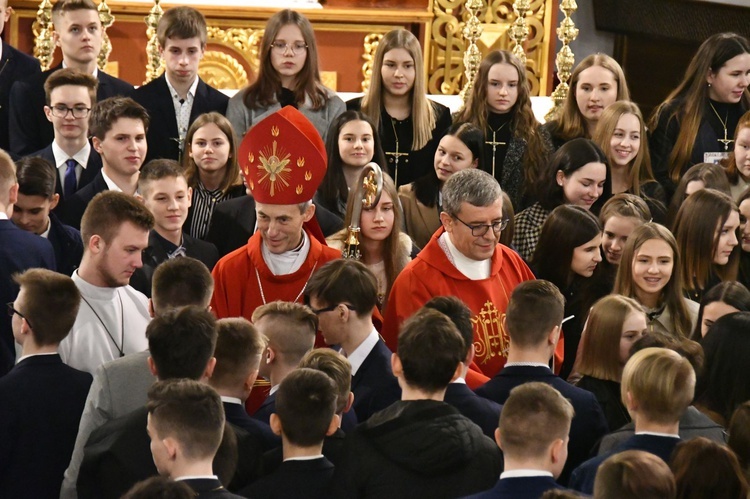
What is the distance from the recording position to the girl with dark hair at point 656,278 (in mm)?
6016

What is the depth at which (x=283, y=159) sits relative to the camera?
6125 millimetres

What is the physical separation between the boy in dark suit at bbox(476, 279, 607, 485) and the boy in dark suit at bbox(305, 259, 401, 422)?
35 cm

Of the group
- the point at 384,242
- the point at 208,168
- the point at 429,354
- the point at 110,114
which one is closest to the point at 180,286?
the point at 429,354

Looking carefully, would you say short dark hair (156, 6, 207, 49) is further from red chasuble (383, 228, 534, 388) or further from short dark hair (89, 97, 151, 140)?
red chasuble (383, 228, 534, 388)

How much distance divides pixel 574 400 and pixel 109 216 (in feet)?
6.09

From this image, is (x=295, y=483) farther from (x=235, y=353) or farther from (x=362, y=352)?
(x=362, y=352)

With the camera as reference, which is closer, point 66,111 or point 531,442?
point 531,442

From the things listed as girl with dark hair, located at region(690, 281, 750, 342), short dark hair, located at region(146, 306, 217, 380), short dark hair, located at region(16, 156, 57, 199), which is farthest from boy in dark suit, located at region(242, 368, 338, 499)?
short dark hair, located at region(16, 156, 57, 199)

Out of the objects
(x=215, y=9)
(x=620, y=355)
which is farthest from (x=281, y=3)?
(x=620, y=355)

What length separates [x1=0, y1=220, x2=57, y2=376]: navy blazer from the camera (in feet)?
17.5

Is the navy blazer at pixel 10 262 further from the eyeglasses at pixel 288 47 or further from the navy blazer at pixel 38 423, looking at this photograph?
the eyeglasses at pixel 288 47

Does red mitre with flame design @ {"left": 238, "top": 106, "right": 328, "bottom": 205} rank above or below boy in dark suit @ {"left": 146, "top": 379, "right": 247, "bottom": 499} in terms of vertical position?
above

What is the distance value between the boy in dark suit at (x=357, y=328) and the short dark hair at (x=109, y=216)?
0.71m

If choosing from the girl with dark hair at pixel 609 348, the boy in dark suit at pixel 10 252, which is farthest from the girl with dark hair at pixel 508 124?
the boy in dark suit at pixel 10 252
